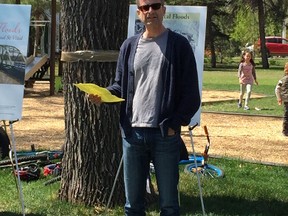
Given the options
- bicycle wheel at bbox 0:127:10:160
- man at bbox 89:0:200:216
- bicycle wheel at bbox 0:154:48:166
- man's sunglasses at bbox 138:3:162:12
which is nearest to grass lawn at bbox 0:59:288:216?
bicycle wheel at bbox 0:154:48:166

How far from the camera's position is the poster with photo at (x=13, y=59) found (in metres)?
5.61

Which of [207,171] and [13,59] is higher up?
[13,59]

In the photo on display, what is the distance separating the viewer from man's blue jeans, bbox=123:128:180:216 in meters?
4.43

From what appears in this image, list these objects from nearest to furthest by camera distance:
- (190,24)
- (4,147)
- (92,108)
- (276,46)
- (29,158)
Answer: (190,24) < (92,108) < (29,158) < (4,147) < (276,46)

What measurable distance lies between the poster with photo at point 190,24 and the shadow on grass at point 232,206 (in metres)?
0.95

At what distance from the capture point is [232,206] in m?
6.54

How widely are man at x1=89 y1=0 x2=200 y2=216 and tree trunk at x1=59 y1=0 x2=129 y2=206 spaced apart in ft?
5.55

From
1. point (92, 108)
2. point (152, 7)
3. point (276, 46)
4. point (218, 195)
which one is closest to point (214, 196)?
point (218, 195)

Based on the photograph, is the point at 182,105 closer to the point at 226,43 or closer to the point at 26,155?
the point at 26,155

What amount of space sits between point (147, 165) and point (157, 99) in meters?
0.49

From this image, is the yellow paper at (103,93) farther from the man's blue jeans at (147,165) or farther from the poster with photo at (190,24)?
the poster with photo at (190,24)

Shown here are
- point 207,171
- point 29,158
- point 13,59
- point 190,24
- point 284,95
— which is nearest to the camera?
point 13,59

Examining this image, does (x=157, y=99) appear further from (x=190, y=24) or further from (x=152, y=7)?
(x=190, y=24)

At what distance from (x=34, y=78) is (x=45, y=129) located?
10.2 metres
